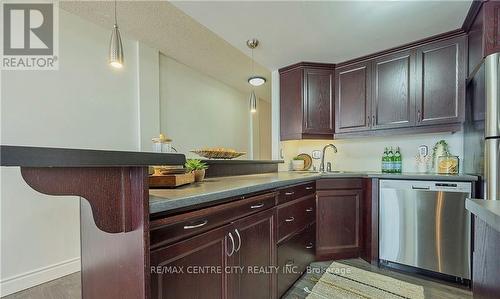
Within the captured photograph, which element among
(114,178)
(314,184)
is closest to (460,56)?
(314,184)

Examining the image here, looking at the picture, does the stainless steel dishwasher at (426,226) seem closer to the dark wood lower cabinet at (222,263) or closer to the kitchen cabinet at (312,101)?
the kitchen cabinet at (312,101)

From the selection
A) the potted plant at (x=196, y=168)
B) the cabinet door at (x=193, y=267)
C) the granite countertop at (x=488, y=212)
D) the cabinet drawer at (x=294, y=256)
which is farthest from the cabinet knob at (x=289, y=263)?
the granite countertop at (x=488, y=212)

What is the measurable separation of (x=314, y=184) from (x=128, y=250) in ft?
5.94

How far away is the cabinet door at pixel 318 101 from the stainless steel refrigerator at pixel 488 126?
4.27ft

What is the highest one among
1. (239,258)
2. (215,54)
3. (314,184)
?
(215,54)

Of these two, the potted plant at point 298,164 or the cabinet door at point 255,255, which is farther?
the potted plant at point 298,164

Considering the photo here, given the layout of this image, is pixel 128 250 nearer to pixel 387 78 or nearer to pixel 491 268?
pixel 491 268

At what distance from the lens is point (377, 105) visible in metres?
2.60

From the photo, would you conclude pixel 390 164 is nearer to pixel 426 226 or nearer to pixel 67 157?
pixel 426 226

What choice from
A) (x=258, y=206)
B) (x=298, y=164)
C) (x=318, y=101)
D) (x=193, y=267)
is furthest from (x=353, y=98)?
(x=193, y=267)

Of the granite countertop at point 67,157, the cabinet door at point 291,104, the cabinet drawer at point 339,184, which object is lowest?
the cabinet drawer at point 339,184

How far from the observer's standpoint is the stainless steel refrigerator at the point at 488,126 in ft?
5.16

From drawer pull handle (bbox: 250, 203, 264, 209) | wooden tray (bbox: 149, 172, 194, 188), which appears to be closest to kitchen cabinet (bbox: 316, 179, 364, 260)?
drawer pull handle (bbox: 250, 203, 264, 209)

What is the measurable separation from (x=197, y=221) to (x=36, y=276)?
2.15m
